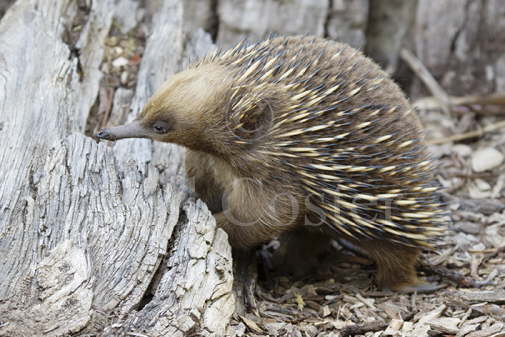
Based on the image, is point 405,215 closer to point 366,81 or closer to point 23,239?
point 366,81

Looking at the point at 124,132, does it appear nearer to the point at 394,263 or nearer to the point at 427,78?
the point at 394,263

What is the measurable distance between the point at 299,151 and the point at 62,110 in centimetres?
188

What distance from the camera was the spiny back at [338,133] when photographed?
4.12 m

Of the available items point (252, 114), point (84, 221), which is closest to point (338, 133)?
point (252, 114)

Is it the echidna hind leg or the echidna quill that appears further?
the echidna hind leg

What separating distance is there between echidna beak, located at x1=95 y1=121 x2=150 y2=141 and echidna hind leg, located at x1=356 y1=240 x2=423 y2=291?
168cm

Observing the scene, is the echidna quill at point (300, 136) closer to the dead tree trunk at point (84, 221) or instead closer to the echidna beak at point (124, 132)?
the echidna beak at point (124, 132)

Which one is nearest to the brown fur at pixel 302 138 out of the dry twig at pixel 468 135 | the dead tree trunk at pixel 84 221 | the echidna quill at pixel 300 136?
the echidna quill at pixel 300 136

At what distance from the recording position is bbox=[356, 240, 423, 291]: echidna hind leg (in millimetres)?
4617

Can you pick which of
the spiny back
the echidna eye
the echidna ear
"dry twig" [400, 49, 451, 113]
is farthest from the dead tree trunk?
"dry twig" [400, 49, 451, 113]

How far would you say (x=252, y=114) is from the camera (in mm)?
4125

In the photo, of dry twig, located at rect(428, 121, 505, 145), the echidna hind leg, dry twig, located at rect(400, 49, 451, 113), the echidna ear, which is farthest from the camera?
dry twig, located at rect(400, 49, 451, 113)

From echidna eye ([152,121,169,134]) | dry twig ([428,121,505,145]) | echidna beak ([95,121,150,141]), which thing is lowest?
echidna beak ([95,121,150,141])

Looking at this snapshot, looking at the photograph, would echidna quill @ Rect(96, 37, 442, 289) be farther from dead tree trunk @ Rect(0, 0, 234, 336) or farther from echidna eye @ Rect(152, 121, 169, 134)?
dead tree trunk @ Rect(0, 0, 234, 336)
